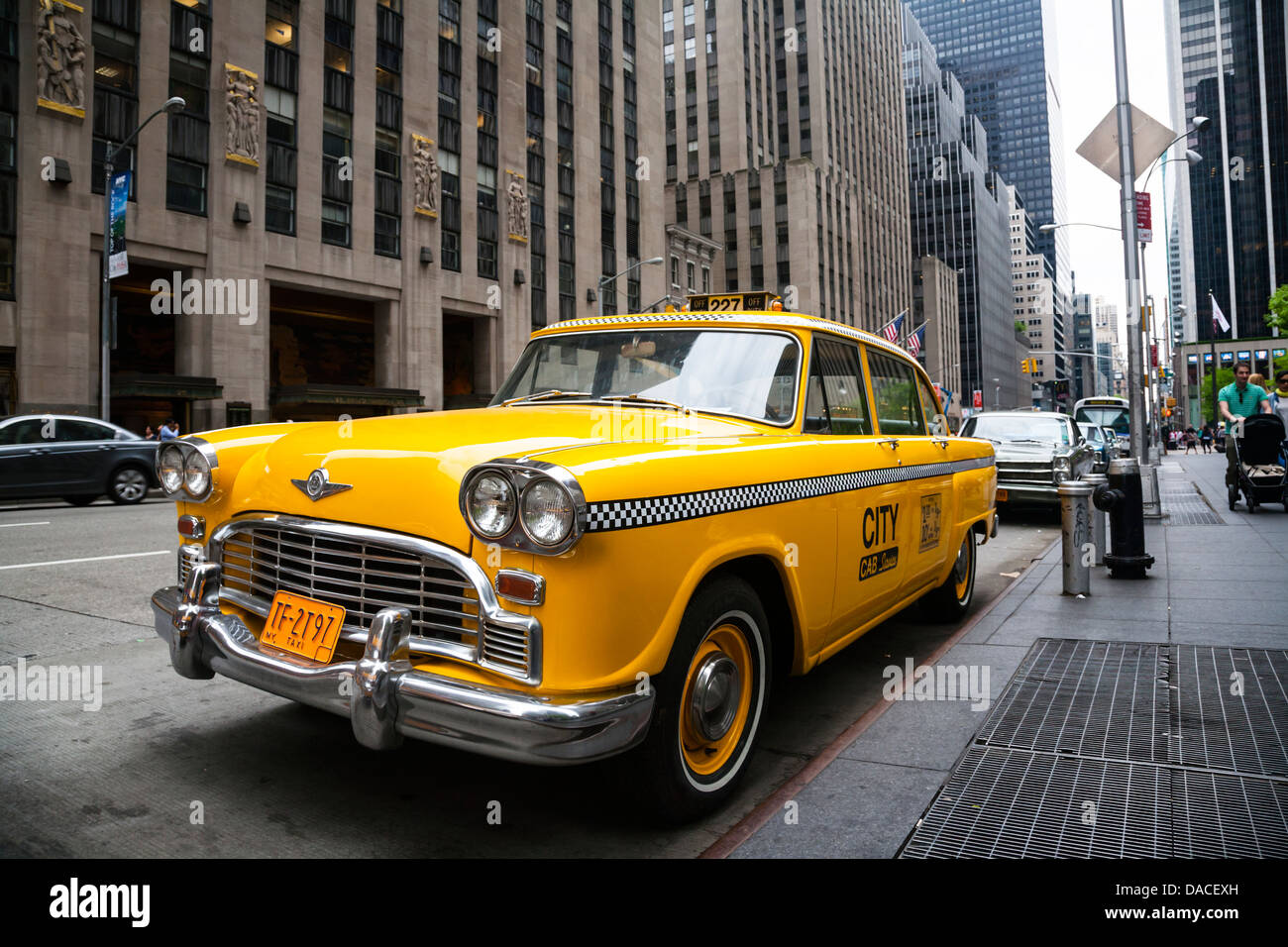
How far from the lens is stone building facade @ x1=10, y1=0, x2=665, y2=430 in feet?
81.3

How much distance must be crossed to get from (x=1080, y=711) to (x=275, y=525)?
3677mm

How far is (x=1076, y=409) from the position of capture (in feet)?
97.8

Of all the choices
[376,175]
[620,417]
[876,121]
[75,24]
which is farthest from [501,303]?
[876,121]

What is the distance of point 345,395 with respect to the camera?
3297cm

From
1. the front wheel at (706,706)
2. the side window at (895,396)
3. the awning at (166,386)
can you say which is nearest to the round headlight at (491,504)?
the front wheel at (706,706)

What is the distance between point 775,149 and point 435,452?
8345 centimetres

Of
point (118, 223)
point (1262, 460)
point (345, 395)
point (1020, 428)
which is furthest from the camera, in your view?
point (345, 395)

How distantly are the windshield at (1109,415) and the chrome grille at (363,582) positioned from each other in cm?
3142

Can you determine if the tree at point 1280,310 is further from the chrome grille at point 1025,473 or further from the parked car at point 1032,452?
the chrome grille at point 1025,473

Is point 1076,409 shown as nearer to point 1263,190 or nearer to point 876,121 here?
point 876,121

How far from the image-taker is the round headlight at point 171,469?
11.8 ft

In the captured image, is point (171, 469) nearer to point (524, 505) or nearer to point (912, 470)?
point (524, 505)

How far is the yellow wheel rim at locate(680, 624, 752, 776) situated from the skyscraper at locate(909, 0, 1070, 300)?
19302cm

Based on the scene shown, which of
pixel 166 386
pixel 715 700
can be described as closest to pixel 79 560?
pixel 715 700
